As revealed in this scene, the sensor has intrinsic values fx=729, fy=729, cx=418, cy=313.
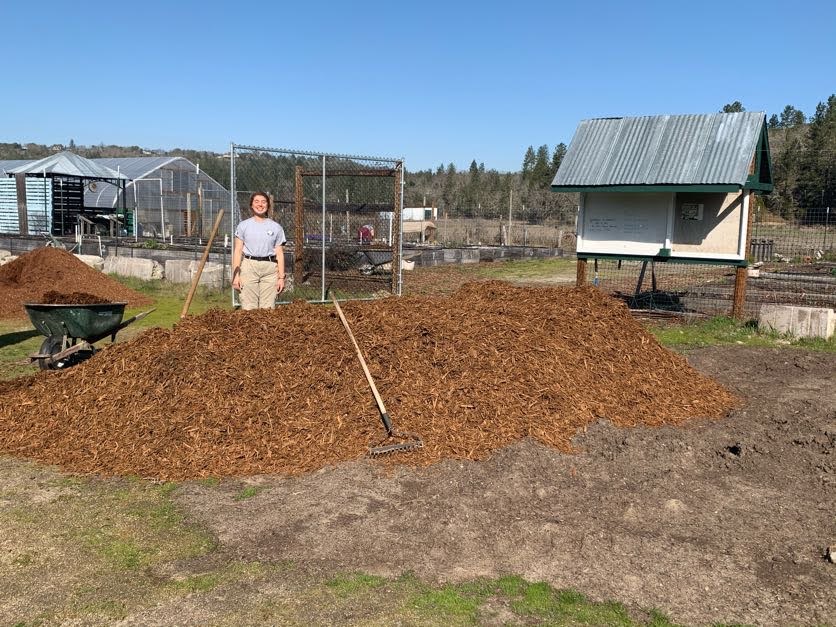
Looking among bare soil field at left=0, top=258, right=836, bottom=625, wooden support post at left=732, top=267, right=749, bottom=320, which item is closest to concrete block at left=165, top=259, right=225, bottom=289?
bare soil field at left=0, top=258, right=836, bottom=625

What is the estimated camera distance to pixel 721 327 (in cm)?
1183

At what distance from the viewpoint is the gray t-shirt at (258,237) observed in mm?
8000

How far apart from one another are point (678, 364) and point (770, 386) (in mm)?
1426

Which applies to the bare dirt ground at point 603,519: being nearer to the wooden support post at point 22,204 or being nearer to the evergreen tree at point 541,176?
the wooden support post at point 22,204

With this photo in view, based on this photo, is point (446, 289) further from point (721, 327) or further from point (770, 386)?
point (770, 386)

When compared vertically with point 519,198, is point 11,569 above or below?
below

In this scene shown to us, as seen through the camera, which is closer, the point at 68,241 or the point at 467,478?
the point at 467,478

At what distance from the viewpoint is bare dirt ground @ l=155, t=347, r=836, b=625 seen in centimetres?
376

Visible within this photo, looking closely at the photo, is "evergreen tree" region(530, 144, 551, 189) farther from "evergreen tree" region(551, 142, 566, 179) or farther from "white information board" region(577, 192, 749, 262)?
"white information board" region(577, 192, 749, 262)

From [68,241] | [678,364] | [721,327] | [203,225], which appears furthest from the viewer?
[203,225]

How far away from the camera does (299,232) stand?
1230 centimetres

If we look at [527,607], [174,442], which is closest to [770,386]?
[527,607]

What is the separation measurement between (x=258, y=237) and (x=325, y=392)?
2.70m

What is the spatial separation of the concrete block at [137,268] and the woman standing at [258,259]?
361 inches
